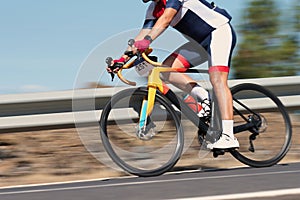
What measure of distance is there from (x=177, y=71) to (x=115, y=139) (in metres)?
0.82

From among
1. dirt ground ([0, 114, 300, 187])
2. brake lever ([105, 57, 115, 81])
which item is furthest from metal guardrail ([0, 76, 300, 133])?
brake lever ([105, 57, 115, 81])

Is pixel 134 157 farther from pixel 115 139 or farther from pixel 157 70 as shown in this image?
pixel 157 70

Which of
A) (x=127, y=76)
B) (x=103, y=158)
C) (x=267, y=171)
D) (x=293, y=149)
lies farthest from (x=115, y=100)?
(x=293, y=149)

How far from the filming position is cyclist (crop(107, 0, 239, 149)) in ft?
23.7

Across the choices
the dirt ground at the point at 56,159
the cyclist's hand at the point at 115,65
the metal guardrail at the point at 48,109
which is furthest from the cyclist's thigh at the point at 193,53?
the metal guardrail at the point at 48,109

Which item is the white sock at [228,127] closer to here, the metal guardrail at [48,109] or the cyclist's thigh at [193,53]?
the cyclist's thigh at [193,53]

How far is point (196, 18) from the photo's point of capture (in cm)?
722

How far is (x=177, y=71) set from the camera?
7352 millimetres

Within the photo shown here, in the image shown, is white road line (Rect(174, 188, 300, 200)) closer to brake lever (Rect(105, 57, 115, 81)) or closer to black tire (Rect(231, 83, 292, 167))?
brake lever (Rect(105, 57, 115, 81))

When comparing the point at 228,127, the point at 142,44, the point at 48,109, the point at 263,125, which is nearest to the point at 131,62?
the point at 142,44

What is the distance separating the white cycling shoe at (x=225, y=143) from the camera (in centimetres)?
728

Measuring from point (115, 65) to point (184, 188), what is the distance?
161 centimetres

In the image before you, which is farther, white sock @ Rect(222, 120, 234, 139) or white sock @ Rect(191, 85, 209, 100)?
white sock @ Rect(191, 85, 209, 100)

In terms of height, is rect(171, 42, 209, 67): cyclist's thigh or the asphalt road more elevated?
rect(171, 42, 209, 67): cyclist's thigh
